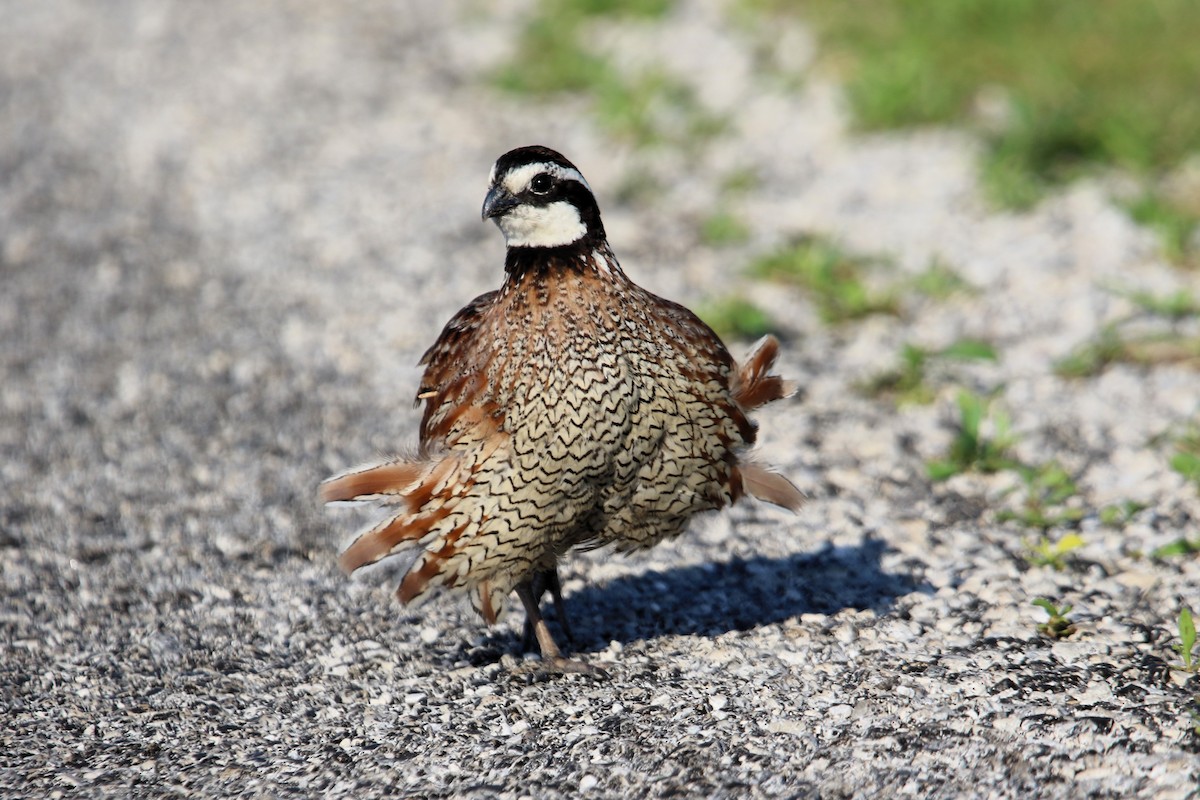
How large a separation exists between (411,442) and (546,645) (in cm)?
216

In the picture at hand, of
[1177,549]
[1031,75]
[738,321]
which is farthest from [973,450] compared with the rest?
[1031,75]

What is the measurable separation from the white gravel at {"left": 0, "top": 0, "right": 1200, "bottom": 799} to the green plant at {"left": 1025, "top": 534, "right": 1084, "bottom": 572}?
0.31ft

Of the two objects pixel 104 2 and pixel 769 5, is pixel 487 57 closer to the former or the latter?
pixel 769 5

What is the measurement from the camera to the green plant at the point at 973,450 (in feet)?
20.8

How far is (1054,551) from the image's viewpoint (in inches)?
219

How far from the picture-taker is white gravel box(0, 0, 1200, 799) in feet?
14.5

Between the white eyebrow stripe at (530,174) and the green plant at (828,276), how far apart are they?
12.4 feet

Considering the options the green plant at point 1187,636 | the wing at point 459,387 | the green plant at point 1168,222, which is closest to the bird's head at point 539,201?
the wing at point 459,387

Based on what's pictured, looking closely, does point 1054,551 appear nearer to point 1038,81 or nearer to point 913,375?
point 913,375

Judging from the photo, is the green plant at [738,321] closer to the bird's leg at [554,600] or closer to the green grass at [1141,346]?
the green grass at [1141,346]

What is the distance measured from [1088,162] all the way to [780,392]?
16.9 feet

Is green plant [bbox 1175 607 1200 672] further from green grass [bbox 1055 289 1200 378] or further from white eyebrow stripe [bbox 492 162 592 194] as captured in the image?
green grass [bbox 1055 289 1200 378]

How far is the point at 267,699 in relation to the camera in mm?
4820

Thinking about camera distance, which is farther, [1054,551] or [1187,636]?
[1054,551]
